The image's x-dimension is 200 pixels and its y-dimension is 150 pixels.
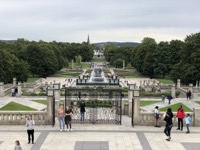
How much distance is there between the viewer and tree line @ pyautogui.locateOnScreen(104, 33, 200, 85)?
60.9m

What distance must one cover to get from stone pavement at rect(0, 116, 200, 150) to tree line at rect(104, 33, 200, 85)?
3965 cm

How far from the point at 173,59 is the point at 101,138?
6816 cm

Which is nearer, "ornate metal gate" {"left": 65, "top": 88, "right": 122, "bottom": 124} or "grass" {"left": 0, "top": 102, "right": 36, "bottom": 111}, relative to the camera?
"ornate metal gate" {"left": 65, "top": 88, "right": 122, "bottom": 124}

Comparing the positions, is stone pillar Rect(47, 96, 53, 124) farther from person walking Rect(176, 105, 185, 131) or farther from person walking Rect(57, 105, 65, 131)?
person walking Rect(176, 105, 185, 131)

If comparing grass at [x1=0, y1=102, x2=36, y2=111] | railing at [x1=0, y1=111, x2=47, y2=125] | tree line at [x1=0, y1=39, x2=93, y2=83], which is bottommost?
grass at [x1=0, y1=102, x2=36, y2=111]

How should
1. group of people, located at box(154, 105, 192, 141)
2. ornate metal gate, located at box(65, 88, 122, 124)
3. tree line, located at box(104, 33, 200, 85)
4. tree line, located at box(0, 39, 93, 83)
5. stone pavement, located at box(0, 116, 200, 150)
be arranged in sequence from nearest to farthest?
stone pavement, located at box(0, 116, 200, 150) < group of people, located at box(154, 105, 192, 141) < ornate metal gate, located at box(65, 88, 122, 124) < tree line, located at box(104, 33, 200, 85) < tree line, located at box(0, 39, 93, 83)

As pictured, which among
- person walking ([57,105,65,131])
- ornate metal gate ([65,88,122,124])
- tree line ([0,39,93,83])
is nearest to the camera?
person walking ([57,105,65,131])

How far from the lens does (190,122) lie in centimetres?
2241

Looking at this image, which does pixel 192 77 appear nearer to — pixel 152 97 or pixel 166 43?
pixel 152 97

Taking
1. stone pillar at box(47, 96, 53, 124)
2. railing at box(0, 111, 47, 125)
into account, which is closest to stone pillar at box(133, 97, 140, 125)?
stone pillar at box(47, 96, 53, 124)

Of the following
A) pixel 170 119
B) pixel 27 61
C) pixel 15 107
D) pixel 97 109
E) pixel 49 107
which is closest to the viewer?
pixel 170 119

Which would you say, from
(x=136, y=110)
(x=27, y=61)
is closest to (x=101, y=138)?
(x=136, y=110)

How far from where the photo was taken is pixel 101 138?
19.6 metres

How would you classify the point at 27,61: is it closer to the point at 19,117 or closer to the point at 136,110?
the point at 19,117
